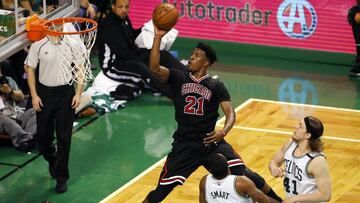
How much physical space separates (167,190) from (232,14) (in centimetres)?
773

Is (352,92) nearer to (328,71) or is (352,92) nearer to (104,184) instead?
(328,71)

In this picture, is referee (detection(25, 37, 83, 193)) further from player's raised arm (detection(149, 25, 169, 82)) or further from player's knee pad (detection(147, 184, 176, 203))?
player's knee pad (detection(147, 184, 176, 203))

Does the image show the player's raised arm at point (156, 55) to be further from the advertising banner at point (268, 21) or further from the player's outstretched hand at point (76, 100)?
the advertising banner at point (268, 21)

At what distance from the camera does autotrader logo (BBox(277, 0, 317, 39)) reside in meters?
16.2

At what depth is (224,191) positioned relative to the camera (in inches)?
316

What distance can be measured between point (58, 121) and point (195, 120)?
75.5 inches

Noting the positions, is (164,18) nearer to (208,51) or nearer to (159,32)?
(159,32)

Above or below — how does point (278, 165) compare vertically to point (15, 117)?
above

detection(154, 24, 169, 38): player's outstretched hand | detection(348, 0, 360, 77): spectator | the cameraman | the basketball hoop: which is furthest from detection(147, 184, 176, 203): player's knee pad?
detection(348, 0, 360, 77): spectator

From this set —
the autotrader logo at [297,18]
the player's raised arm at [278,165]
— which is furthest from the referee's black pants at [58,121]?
the autotrader logo at [297,18]

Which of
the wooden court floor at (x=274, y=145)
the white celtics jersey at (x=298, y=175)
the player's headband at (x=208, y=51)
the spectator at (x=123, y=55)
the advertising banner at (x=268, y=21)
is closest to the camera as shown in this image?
the white celtics jersey at (x=298, y=175)

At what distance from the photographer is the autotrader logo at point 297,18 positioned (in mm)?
16156

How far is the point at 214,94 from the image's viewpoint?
30.7ft

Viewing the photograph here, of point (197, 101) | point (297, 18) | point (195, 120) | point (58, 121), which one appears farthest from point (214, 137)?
point (297, 18)
